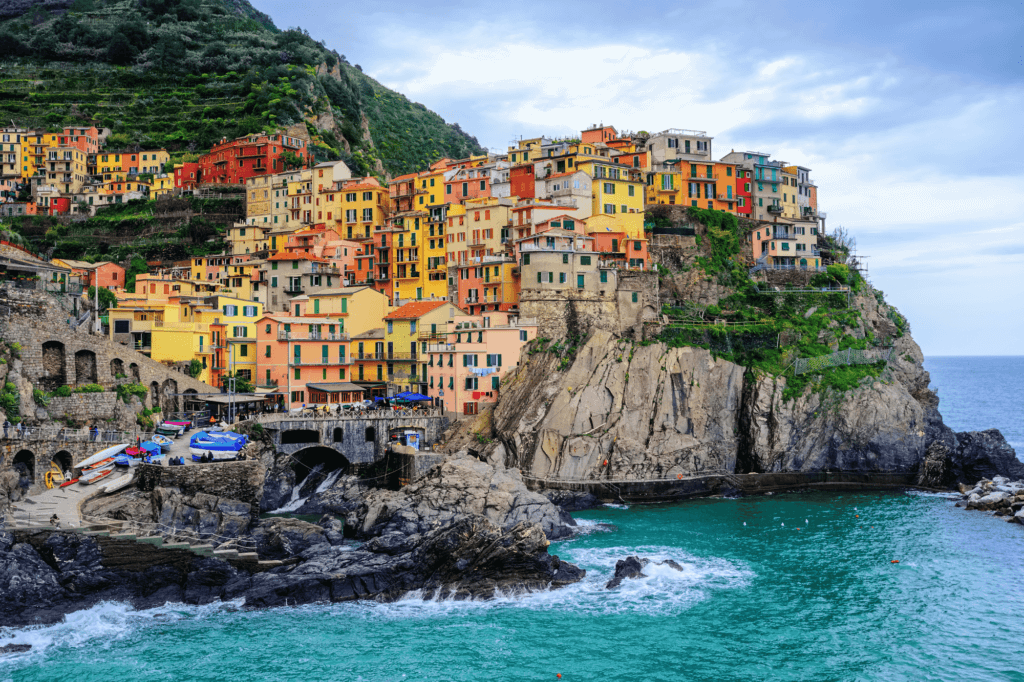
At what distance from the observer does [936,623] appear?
38.5m

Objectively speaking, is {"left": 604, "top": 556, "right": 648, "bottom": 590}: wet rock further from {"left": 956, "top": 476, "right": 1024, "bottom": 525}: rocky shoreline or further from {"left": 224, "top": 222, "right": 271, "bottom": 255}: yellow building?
{"left": 224, "top": 222, "right": 271, "bottom": 255}: yellow building

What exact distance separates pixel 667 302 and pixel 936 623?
3945 cm

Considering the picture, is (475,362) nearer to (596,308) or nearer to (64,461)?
(596,308)

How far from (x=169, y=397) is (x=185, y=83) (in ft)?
312

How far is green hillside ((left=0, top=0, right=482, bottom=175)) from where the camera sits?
126 m

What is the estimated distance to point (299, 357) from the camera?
6981 cm

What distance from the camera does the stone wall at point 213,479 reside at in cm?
4859

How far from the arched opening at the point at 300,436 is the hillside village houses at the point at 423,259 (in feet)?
21.7

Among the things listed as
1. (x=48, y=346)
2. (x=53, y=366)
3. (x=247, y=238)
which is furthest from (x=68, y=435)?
(x=247, y=238)

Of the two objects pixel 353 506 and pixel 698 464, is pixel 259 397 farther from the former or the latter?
pixel 698 464

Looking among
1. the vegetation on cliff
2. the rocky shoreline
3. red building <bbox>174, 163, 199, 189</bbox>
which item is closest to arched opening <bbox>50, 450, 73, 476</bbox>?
the vegetation on cliff

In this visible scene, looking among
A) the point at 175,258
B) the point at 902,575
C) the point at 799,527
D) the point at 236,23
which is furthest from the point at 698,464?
the point at 236,23

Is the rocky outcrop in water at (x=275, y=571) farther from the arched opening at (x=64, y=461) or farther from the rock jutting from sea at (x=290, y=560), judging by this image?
the arched opening at (x=64, y=461)

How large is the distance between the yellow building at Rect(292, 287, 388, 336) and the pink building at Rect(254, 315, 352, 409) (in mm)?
3110
